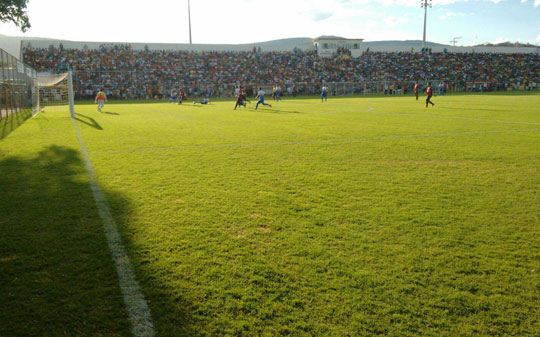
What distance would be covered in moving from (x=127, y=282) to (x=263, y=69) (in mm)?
53040

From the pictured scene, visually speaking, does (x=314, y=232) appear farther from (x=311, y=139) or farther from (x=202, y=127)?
(x=202, y=127)

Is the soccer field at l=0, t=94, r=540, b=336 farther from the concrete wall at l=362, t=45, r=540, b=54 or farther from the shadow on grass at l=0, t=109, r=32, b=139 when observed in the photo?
the concrete wall at l=362, t=45, r=540, b=54

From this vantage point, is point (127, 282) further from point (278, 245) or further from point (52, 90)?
point (52, 90)

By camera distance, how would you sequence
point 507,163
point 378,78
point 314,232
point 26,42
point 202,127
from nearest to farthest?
point 314,232, point 507,163, point 202,127, point 26,42, point 378,78

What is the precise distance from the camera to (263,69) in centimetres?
5416

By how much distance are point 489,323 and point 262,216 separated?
2.72 meters

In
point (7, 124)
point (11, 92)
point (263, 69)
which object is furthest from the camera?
point (263, 69)

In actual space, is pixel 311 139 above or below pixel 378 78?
below

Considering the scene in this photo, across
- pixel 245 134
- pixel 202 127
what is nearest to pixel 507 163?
pixel 245 134

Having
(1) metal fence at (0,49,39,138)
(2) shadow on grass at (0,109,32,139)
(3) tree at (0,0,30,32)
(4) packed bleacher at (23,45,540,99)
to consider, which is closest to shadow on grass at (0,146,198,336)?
(2) shadow on grass at (0,109,32,139)

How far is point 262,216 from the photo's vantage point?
4848 mm

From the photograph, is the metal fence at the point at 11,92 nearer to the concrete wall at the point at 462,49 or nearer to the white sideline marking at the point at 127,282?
the white sideline marking at the point at 127,282

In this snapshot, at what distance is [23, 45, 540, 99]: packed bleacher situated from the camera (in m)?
44.8

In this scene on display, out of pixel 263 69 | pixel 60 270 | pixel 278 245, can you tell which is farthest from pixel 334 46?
pixel 60 270
